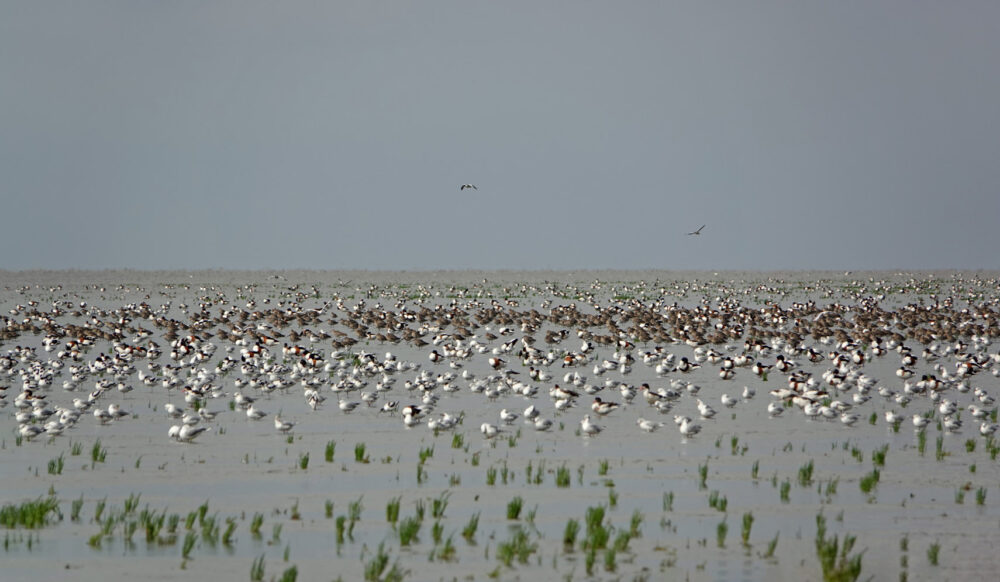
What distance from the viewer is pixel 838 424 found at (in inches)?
782

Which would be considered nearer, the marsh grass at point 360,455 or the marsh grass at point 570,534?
the marsh grass at point 570,534

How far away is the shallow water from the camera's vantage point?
10.7 meters

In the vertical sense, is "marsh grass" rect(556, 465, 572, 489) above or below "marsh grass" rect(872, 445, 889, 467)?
below

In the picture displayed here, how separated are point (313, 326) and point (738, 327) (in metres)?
15.8

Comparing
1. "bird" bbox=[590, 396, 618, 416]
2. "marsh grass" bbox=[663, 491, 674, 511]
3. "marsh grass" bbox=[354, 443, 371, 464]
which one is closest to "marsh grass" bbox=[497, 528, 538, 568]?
"marsh grass" bbox=[663, 491, 674, 511]

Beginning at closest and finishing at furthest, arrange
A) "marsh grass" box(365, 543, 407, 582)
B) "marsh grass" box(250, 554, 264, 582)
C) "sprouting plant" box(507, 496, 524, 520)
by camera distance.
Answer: "marsh grass" box(365, 543, 407, 582)
"marsh grass" box(250, 554, 264, 582)
"sprouting plant" box(507, 496, 524, 520)

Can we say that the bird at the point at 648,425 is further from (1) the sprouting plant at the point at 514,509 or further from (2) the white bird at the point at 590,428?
Result: (1) the sprouting plant at the point at 514,509

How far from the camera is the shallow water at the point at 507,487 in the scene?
10719 millimetres

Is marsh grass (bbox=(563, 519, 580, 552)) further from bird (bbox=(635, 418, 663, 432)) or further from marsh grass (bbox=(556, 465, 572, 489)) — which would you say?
bird (bbox=(635, 418, 663, 432))

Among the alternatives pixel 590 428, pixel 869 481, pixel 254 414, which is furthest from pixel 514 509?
pixel 254 414

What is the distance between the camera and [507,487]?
14.2 m

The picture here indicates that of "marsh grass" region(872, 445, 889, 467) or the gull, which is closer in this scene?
"marsh grass" region(872, 445, 889, 467)

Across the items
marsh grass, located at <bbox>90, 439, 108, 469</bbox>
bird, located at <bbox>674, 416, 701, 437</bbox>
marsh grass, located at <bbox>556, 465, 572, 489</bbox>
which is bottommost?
marsh grass, located at <bbox>90, 439, 108, 469</bbox>

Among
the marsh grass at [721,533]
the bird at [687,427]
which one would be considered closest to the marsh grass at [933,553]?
the marsh grass at [721,533]
